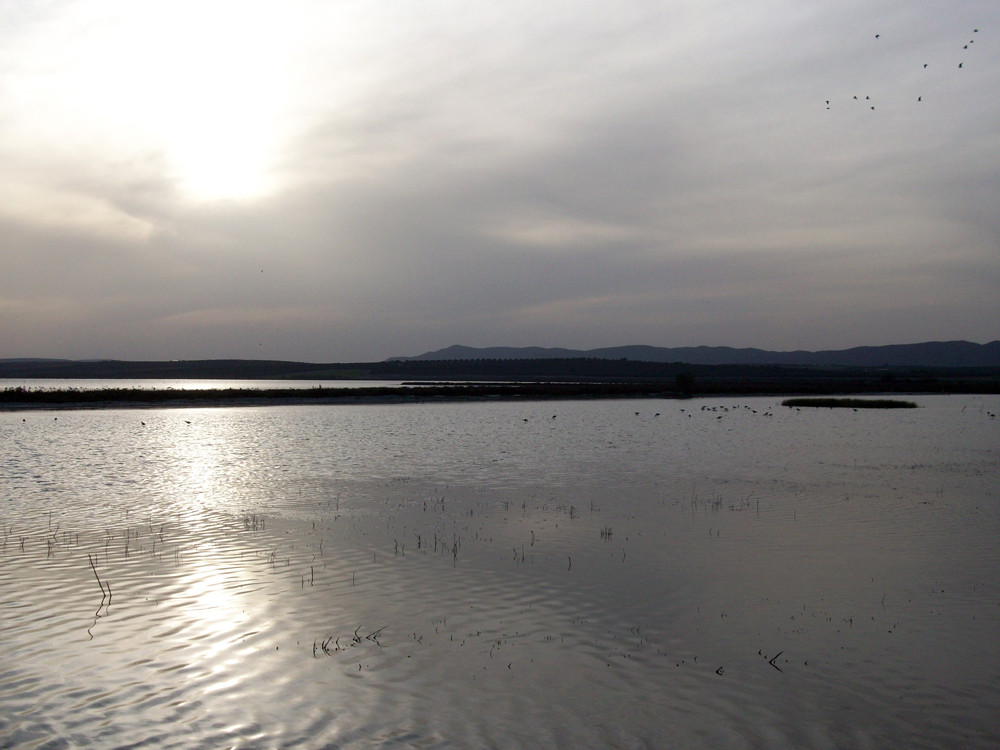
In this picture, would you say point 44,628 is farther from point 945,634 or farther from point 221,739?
point 945,634

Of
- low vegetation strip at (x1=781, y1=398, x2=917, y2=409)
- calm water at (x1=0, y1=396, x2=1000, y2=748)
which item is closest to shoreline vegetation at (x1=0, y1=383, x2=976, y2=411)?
low vegetation strip at (x1=781, y1=398, x2=917, y2=409)

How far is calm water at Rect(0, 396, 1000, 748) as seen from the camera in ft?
26.1

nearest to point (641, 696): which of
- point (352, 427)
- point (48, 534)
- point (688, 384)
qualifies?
point (48, 534)

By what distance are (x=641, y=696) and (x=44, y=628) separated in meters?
7.88

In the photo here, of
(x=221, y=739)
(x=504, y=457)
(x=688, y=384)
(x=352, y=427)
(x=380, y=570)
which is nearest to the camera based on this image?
(x=221, y=739)

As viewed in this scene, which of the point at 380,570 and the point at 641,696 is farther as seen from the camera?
the point at 380,570

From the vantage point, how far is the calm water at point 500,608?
796 cm

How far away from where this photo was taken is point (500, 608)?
464 inches

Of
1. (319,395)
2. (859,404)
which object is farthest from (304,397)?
(859,404)

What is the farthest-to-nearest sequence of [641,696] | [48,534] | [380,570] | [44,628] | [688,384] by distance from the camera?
[688,384] < [48,534] < [380,570] < [44,628] < [641,696]

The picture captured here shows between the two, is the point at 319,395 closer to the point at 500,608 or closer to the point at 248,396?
the point at 248,396

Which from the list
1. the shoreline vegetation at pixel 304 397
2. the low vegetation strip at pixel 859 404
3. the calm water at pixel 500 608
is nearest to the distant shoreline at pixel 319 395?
the shoreline vegetation at pixel 304 397

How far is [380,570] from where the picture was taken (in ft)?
46.3

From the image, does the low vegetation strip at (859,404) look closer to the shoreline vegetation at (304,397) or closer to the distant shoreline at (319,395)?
the shoreline vegetation at (304,397)
